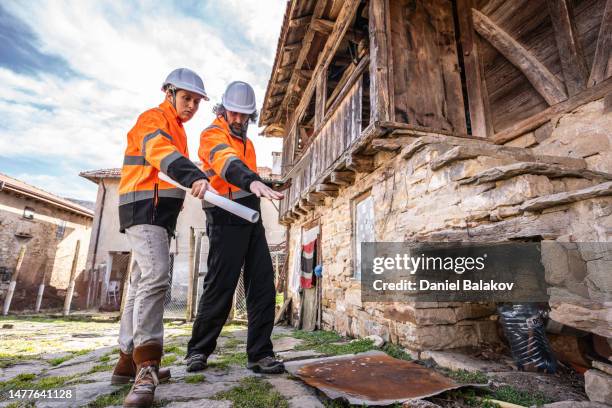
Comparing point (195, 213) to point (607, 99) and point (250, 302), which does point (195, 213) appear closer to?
point (250, 302)

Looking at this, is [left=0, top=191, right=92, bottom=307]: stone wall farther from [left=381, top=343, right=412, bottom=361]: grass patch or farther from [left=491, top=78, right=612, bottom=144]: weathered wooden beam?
[left=491, top=78, right=612, bottom=144]: weathered wooden beam

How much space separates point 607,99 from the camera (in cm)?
292

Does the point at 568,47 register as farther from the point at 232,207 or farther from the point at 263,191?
the point at 232,207

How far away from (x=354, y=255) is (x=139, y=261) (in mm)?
3724

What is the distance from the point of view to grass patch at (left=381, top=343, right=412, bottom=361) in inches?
124

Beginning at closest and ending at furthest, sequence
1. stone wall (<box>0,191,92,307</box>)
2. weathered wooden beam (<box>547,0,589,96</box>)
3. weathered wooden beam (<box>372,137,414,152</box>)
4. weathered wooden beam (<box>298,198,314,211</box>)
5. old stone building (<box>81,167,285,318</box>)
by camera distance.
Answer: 1. weathered wooden beam (<box>547,0,589,96</box>)
2. weathered wooden beam (<box>372,137,414,152</box>)
3. weathered wooden beam (<box>298,198,314,211</box>)
4. stone wall (<box>0,191,92,307</box>)
5. old stone building (<box>81,167,285,318</box>)

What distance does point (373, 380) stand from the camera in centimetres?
216

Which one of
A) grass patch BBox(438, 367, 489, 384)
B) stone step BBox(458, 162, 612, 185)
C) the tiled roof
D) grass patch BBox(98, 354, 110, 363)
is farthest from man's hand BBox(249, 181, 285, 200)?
the tiled roof

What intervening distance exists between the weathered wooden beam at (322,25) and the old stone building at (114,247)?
27.9 feet

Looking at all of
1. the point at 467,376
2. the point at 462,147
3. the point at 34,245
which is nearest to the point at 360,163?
the point at 462,147

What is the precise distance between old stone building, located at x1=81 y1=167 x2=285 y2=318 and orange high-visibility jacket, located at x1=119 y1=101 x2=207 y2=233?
35.7 ft

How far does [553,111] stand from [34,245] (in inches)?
694

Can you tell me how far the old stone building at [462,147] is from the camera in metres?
2.04

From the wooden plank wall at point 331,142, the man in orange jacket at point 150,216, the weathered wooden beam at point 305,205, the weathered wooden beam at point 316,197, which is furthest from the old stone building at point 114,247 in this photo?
the man in orange jacket at point 150,216
